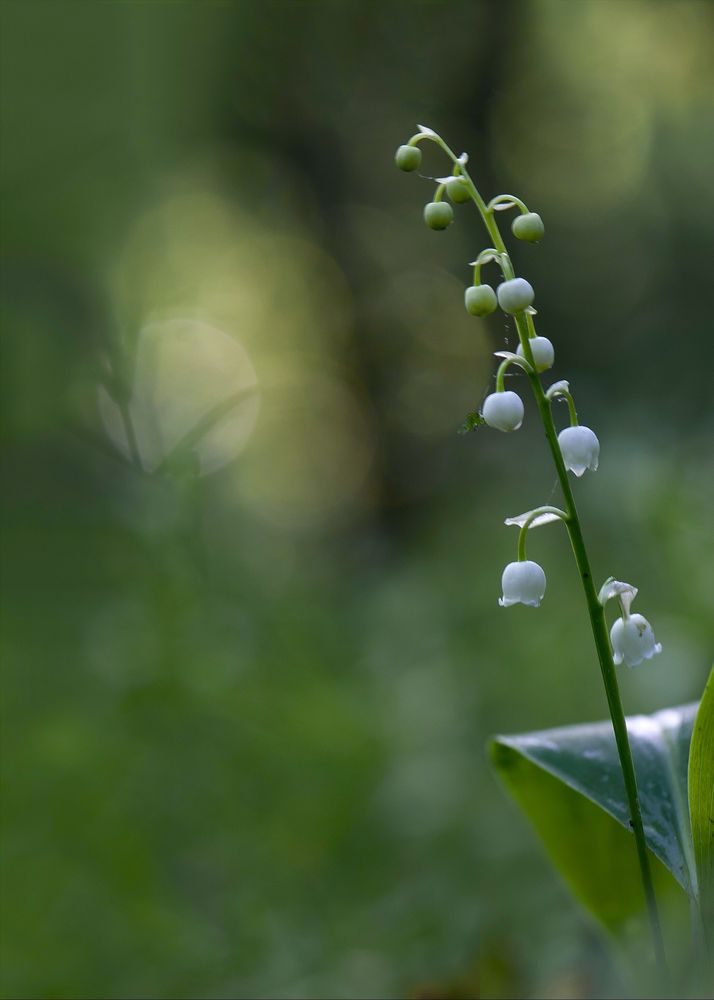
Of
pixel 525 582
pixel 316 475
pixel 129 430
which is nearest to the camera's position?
pixel 525 582

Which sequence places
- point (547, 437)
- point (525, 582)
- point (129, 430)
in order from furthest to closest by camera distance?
point (129, 430), point (525, 582), point (547, 437)

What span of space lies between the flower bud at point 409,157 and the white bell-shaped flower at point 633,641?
0.46 m

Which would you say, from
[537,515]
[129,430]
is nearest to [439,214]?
[537,515]

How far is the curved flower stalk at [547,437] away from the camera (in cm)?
72

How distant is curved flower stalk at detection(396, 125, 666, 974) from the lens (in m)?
0.72

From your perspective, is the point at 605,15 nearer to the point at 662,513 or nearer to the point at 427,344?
the point at 427,344

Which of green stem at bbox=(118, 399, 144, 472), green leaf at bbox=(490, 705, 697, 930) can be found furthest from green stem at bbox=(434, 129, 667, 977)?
green stem at bbox=(118, 399, 144, 472)

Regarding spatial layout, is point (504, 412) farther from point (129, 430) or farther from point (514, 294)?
point (129, 430)

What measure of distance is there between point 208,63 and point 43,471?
401 centimetres

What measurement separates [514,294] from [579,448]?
0.16 meters

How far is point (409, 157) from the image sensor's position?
2.56 feet

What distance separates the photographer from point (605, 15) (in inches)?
241

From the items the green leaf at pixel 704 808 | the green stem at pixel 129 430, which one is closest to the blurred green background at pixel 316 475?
the green stem at pixel 129 430

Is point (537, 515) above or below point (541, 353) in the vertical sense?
below
